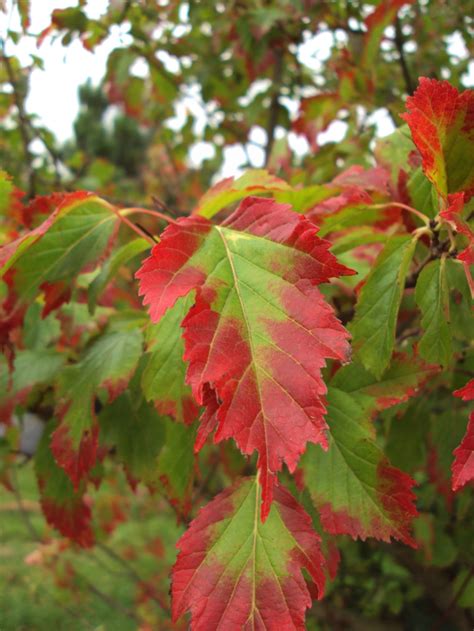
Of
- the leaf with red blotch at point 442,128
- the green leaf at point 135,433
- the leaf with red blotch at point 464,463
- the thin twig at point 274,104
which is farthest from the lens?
the thin twig at point 274,104

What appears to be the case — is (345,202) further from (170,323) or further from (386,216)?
(170,323)

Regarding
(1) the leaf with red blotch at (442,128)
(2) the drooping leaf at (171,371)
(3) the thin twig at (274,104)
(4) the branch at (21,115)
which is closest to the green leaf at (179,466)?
(2) the drooping leaf at (171,371)

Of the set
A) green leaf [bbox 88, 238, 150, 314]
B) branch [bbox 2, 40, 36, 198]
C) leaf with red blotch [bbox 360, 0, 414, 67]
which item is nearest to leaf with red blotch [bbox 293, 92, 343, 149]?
leaf with red blotch [bbox 360, 0, 414, 67]

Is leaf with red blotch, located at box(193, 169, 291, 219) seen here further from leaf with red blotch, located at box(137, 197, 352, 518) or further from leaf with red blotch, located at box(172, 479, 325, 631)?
leaf with red blotch, located at box(172, 479, 325, 631)

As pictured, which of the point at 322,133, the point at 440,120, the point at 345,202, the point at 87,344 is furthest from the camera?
the point at 322,133

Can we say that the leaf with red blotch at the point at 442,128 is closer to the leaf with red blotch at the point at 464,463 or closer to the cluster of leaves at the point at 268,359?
the cluster of leaves at the point at 268,359

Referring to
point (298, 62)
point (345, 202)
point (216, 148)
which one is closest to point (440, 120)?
point (345, 202)

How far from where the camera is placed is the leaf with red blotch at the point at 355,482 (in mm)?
719

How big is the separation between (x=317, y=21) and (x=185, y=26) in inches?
18.8

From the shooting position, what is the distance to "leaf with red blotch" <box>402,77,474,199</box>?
70 centimetres

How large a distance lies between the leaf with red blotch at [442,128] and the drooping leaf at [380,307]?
0.29ft

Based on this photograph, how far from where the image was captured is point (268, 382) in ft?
1.90

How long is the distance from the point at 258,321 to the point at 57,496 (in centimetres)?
Answer: 61

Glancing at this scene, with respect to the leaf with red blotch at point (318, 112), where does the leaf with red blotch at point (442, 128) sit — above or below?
below
